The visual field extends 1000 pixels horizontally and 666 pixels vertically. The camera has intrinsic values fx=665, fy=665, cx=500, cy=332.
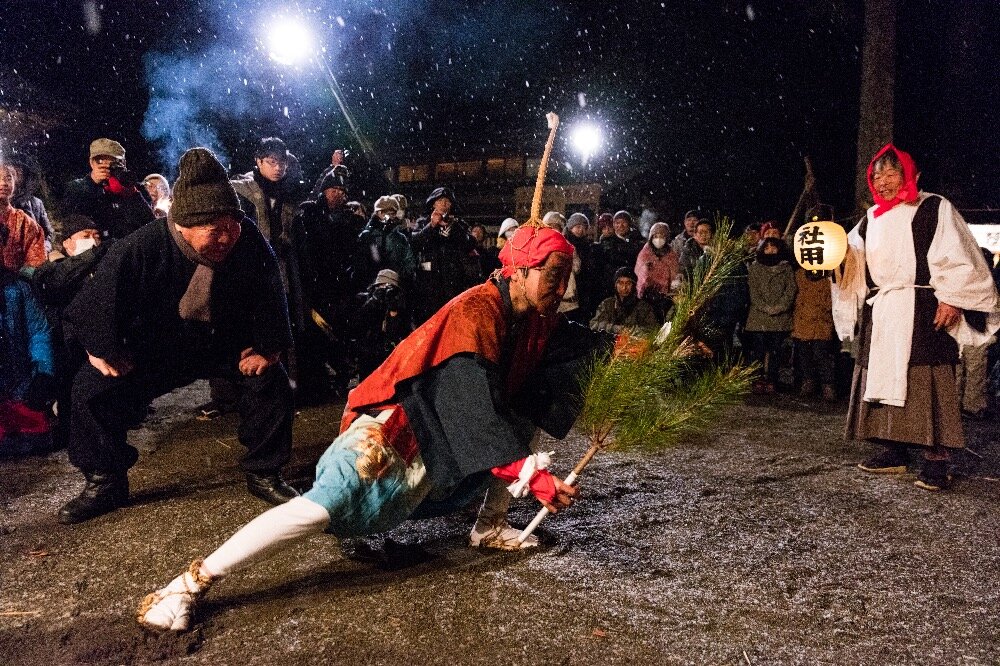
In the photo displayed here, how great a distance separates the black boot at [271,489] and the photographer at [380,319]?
3.11 meters

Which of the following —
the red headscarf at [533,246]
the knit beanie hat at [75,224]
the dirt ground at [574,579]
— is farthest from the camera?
the knit beanie hat at [75,224]

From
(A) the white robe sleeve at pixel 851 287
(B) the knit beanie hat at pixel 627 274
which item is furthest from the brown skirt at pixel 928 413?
(B) the knit beanie hat at pixel 627 274

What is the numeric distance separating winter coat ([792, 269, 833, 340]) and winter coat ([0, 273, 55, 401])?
24.9 ft

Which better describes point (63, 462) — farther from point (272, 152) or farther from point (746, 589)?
point (746, 589)

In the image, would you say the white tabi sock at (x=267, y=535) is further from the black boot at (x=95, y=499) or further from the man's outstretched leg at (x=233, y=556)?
the black boot at (x=95, y=499)

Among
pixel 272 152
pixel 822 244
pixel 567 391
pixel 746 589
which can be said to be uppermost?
pixel 272 152

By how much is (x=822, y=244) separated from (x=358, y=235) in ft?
15.3

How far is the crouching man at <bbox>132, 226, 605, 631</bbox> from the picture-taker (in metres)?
2.65

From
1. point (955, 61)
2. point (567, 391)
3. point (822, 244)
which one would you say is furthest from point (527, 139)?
point (567, 391)

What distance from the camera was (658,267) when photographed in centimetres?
852

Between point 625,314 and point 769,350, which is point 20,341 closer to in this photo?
point 625,314

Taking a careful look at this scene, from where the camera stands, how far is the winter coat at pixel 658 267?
8.28 m

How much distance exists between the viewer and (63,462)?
4.91 metres

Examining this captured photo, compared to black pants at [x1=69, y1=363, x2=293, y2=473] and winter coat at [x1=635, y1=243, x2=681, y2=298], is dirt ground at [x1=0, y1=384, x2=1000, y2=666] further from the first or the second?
winter coat at [x1=635, y1=243, x2=681, y2=298]
